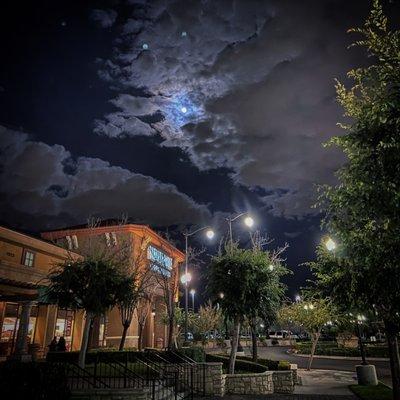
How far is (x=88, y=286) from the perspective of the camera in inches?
650

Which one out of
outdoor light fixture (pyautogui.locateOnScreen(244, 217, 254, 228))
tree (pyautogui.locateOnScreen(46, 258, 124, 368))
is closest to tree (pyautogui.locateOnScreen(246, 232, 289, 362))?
outdoor light fixture (pyautogui.locateOnScreen(244, 217, 254, 228))

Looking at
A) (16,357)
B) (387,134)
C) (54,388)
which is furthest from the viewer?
(16,357)

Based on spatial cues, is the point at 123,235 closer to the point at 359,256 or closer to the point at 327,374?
the point at 327,374

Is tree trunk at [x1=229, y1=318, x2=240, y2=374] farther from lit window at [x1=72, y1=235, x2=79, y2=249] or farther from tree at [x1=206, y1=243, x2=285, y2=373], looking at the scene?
lit window at [x1=72, y1=235, x2=79, y2=249]

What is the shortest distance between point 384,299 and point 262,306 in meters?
9.32

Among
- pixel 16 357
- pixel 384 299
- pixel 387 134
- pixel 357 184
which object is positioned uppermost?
pixel 387 134

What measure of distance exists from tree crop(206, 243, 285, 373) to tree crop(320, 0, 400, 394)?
9.76 m

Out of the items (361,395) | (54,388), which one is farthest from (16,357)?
(361,395)

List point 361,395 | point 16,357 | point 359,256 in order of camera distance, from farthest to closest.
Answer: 1. point 16,357
2. point 361,395
3. point 359,256

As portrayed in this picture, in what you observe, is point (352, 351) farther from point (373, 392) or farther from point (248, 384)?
point (248, 384)

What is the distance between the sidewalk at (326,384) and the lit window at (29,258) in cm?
1838

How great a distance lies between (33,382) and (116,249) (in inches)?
944

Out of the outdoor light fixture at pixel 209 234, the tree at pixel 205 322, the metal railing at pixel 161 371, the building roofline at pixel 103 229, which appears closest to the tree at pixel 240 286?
the metal railing at pixel 161 371

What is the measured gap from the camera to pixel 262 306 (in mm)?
19875
